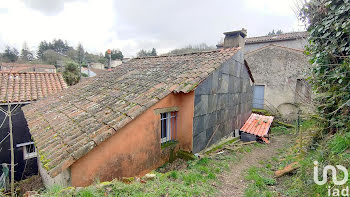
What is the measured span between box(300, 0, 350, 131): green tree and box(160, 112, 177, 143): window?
4.02 m

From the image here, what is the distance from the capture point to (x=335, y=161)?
2943mm

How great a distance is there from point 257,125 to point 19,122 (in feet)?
43.4

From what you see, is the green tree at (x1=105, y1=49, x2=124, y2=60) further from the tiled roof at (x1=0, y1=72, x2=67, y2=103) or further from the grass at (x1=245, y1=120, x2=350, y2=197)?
the grass at (x1=245, y1=120, x2=350, y2=197)

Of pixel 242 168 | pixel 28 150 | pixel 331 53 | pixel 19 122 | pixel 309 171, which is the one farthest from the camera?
pixel 28 150

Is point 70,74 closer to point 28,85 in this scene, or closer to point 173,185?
point 28,85

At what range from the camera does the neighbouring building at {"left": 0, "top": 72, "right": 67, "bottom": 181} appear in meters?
8.46

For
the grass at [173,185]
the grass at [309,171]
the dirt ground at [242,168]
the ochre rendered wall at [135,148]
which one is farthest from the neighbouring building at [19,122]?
the grass at [309,171]

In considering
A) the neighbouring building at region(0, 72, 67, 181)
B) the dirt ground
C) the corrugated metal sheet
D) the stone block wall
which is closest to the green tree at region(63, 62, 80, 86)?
the neighbouring building at region(0, 72, 67, 181)

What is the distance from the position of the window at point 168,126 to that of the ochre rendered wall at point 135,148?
0.18 m

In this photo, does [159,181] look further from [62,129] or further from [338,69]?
[338,69]

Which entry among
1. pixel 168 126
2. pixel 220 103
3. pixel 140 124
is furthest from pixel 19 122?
pixel 220 103

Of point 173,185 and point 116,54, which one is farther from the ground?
point 116,54

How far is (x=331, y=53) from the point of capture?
3.71 m

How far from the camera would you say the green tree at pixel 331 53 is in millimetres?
3490
